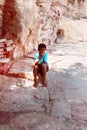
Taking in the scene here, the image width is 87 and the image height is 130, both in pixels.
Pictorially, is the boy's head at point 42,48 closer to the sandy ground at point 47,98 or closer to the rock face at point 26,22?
the sandy ground at point 47,98

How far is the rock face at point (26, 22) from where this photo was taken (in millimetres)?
7320

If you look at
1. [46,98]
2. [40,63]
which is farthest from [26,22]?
[46,98]

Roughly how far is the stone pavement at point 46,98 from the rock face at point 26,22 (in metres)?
0.59

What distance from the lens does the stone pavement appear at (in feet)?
13.0

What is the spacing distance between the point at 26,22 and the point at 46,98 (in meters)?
3.22

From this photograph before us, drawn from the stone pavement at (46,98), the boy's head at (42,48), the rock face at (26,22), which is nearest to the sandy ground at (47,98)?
the stone pavement at (46,98)

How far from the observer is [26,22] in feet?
24.9

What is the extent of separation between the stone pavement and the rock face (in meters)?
0.59

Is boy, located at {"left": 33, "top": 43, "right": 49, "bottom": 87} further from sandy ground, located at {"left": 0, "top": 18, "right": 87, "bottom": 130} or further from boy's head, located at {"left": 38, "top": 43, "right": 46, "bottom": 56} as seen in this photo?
sandy ground, located at {"left": 0, "top": 18, "right": 87, "bottom": 130}

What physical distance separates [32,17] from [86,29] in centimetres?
472

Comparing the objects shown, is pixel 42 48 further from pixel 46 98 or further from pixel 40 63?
pixel 46 98

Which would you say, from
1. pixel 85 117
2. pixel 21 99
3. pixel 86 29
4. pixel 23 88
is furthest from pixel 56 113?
pixel 86 29

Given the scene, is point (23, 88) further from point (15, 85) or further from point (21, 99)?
point (21, 99)

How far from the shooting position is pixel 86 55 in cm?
861
